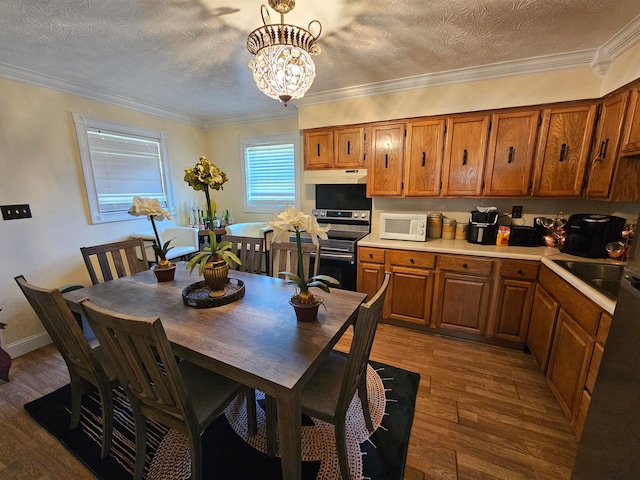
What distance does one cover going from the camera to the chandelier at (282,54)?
55.5 inches

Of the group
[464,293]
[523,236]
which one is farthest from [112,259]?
A: [523,236]

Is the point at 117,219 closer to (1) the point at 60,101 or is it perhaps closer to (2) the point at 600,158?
(1) the point at 60,101

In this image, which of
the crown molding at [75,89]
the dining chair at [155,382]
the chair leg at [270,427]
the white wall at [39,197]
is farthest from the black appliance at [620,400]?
the crown molding at [75,89]

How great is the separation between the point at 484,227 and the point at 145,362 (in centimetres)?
275

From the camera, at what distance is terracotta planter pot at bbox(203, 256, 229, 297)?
1588mm

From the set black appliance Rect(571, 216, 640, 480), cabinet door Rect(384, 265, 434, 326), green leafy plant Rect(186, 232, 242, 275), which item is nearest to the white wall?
green leafy plant Rect(186, 232, 242, 275)

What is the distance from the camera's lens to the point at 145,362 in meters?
1.02

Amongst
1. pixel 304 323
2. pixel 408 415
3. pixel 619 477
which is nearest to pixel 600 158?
pixel 619 477

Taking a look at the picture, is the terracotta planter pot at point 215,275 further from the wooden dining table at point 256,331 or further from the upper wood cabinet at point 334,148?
the upper wood cabinet at point 334,148

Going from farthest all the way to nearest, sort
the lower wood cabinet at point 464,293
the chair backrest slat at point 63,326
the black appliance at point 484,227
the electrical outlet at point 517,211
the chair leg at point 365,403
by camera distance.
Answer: the electrical outlet at point 517,211 → the black appliance at point 484,227 → the lower wood cabinet at point 464,293 → the chair leg at point 365,403 → the chair backrest slat at point 63,326

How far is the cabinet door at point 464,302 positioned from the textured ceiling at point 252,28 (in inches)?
72.3

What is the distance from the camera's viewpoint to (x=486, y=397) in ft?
6.20

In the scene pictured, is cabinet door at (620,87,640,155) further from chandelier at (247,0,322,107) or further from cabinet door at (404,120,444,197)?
chandelier at (247,0,322,107)

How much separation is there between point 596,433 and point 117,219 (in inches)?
159
